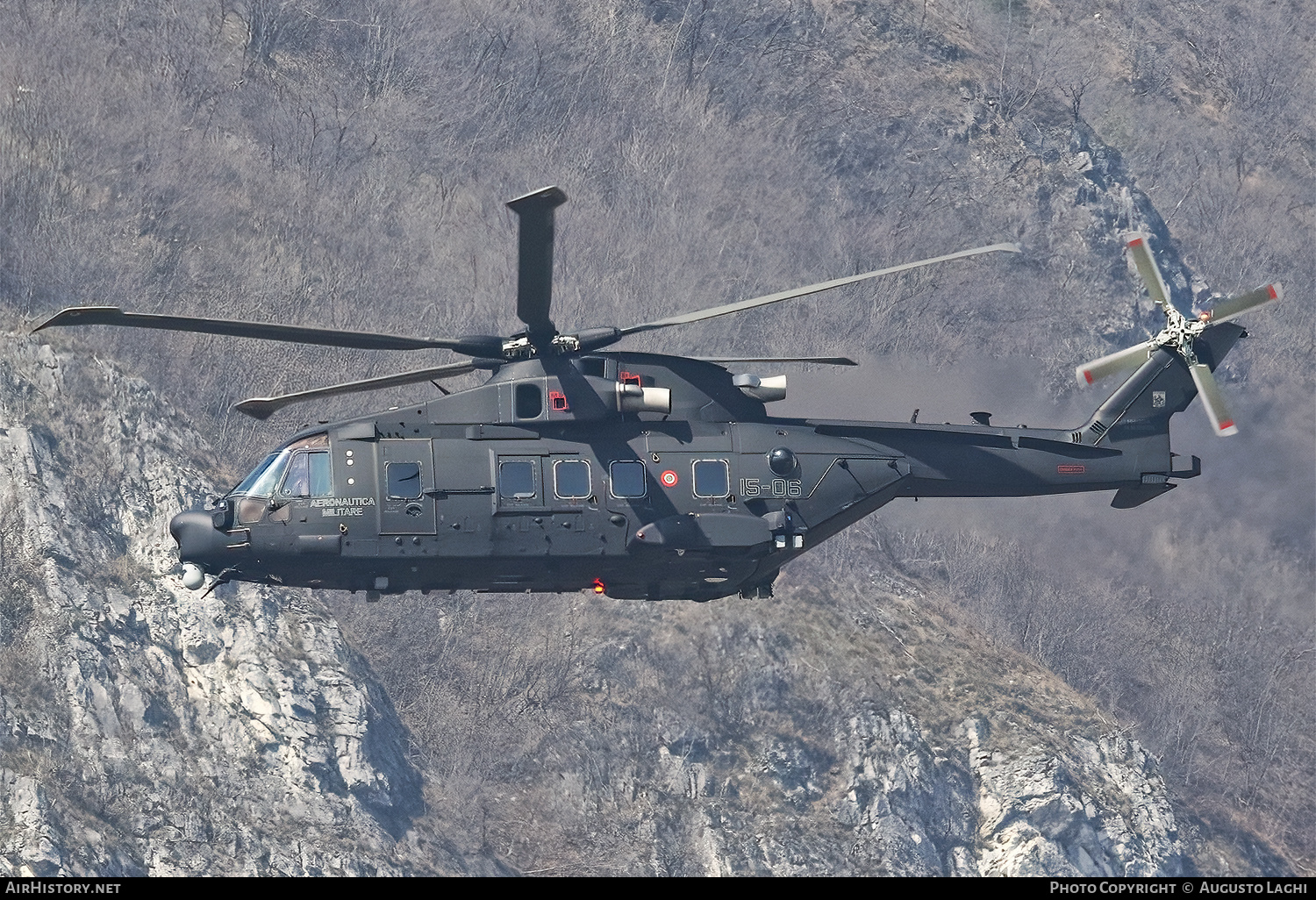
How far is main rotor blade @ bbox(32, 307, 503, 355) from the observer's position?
32438 millimetres

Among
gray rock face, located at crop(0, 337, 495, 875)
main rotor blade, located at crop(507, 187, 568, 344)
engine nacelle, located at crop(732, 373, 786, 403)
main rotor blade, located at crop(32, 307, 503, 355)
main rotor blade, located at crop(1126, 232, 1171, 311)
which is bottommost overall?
gray rock face, located at crop(0, 337, 495, 875)

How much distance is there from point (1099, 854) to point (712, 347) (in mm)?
27564

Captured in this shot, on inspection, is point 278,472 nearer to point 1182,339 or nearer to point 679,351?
point 1182,339

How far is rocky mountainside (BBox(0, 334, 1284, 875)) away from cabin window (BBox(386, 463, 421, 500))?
2976cm

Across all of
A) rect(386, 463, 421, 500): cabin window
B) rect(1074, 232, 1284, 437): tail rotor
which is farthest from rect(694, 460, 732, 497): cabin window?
rect(1074, 232, 1284, 437): tail rotor

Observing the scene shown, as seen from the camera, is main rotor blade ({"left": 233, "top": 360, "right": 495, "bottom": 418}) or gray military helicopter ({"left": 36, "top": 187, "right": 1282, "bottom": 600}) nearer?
main rotor blade ({"left": 233, "top": 360, "right": 495, "bottom": 418})

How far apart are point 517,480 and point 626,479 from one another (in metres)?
2.05

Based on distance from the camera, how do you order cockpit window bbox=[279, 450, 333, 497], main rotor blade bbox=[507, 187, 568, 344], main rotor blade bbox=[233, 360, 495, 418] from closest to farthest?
main rotor blade bbox=[507, 187, 568, 344]
main rotor blade bbox=[233, 360, 495, 418]
cockpit window bbox=[279, 450, 333, 497]

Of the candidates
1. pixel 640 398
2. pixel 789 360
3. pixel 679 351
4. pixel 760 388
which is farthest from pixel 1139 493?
pixel 679 351

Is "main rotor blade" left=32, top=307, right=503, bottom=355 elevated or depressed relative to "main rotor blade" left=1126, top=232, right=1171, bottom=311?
depressed

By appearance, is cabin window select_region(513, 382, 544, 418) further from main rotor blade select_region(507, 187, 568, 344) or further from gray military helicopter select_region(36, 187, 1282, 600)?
main rotor blade select_region(507, 187, 568, 344)

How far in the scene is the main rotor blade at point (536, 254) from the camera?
1208 inches

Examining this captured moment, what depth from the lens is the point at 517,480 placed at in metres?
36.1
